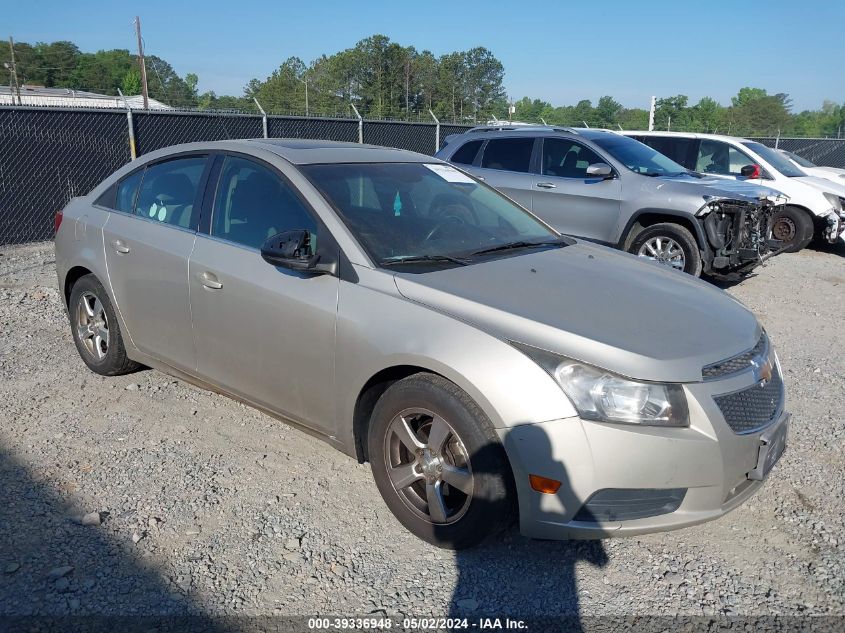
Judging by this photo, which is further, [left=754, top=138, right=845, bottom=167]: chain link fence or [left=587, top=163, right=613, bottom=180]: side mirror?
[left=754, top=138, right=845, bottom=167]: chain link fence

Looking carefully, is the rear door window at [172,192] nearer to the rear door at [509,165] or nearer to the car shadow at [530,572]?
the car shadow at [530,572]

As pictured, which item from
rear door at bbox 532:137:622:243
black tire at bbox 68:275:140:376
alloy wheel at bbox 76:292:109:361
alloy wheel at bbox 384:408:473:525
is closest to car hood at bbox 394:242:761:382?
alloy wheel at bbox 384:408:473:525

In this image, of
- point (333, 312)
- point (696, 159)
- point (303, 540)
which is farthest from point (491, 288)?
point (696, 159)

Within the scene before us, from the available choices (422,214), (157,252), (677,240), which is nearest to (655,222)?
(677,240)

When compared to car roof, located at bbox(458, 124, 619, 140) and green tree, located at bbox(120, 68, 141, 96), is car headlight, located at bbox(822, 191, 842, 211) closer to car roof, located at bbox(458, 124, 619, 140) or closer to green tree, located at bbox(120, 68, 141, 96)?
car roof, located at bbox(458, 124, 619, 140)

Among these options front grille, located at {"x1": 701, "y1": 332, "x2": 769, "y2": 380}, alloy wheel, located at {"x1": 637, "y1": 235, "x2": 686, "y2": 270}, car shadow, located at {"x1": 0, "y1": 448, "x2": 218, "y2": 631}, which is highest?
front grille, located at {"x1": 701, "y1": 332, "x2": 769, "y2": 380}

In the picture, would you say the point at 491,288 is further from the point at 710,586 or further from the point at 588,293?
the point at 710,586

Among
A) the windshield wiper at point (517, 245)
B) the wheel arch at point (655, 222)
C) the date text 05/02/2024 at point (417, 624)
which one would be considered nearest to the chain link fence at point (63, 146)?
the wheel arch at point (655, 222)

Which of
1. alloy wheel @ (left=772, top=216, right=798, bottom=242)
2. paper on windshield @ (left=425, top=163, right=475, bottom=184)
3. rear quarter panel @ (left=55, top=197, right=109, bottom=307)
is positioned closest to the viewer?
paper on windshield @ (left=425, top=163, right=475, bottom=184)

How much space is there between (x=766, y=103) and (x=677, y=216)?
6294cm

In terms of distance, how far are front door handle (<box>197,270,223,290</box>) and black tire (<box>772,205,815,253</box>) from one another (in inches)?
386

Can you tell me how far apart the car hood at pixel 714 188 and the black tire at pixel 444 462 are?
19.8 ft

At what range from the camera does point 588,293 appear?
11.0 feet

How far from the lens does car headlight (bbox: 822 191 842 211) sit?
11.2m
